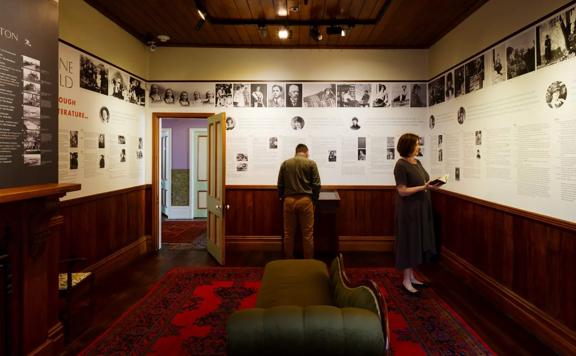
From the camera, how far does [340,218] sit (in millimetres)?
5699

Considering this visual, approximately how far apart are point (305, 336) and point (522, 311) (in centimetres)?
281

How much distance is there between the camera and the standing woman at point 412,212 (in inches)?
142

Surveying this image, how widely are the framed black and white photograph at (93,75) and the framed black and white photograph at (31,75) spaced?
1808 millimetres

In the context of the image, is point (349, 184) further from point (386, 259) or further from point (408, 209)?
point (408, 209)

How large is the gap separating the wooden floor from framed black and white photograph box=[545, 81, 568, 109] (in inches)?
79.5

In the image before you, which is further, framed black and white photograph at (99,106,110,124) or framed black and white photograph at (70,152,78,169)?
framed black and white photograph at (99,106,110,124)

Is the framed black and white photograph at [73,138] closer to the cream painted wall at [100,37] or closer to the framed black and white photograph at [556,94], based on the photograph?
the cream painted wall at [100,37]

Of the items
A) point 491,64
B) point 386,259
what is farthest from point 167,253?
point 491,64

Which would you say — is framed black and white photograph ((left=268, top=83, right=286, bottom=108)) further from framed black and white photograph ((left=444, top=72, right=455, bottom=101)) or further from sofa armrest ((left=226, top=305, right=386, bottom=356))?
sofa armrest ((left=226, top=305, right=386, bottom=356))

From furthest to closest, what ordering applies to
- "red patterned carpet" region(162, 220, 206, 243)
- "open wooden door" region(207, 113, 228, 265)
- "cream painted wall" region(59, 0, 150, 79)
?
"red patterned carpet" region(162, 220, 206, 243), "open wooden door" region(207, 113, 228, 265), "cream painted wall" region(59, 0, 150, 79)

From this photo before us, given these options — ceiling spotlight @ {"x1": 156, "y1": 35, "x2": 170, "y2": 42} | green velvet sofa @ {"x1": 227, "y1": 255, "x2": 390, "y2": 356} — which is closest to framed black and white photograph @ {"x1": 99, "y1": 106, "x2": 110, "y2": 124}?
ceiling spotlight @ {"x1": 156, "y1": 35, "x2": 170, "y2": 42}

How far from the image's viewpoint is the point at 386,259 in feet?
17.2

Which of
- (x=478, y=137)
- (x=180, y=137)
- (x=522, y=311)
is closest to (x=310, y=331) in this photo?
(x=522, y=311)

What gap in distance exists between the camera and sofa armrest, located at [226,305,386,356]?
1.48 m
